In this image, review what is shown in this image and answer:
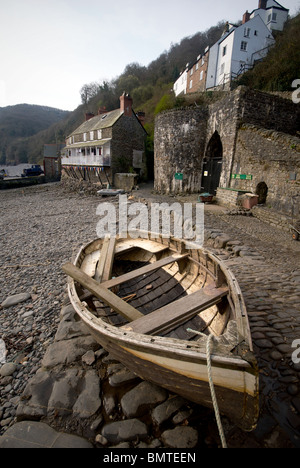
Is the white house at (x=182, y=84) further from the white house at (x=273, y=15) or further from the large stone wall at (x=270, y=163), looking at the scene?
the large stone wall at (x=270, y=163)

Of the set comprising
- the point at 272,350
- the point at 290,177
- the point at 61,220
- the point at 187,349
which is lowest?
the point at 61,220

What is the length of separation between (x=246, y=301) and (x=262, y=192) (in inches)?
326

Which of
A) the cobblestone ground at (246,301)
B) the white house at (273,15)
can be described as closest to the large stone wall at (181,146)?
the cobblestone ground at (246,301)

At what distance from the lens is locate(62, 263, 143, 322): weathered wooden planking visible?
3158 mm

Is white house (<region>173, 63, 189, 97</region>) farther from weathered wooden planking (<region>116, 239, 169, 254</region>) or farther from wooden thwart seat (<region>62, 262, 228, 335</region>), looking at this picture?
wooden thwart seat (<region>62, 262, 228, 335</region>)

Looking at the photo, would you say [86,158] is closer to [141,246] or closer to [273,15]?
[141,246]

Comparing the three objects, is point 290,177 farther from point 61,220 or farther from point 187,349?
point 61,220

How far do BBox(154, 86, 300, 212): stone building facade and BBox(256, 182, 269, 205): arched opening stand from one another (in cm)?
10

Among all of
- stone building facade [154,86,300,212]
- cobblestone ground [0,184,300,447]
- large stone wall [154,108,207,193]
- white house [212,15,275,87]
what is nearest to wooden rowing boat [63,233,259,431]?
cobblestone ground [0,184,300,447]

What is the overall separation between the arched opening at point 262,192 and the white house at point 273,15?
1234 inches

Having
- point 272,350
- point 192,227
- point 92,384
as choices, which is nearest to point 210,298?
point 272,350

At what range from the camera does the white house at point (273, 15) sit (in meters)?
28.5
